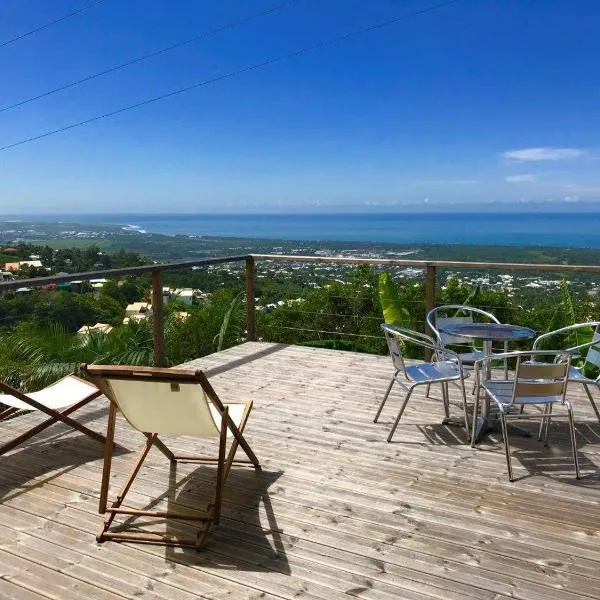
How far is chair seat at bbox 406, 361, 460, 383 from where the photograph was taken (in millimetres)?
3830

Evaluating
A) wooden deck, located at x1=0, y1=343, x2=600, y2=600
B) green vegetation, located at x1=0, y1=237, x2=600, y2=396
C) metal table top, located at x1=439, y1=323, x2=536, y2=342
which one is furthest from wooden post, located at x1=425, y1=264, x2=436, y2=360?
wooden deck, located at x1=0, y1=343, x2=600, y2=600

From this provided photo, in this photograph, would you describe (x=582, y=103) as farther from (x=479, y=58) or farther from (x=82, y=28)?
(x=82, y=28)

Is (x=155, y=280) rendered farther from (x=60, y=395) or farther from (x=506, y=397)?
(x=506, y=397)

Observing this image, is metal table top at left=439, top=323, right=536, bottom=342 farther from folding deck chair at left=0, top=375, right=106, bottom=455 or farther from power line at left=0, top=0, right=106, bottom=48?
power line at left=0, top=0, right=106, bottom=48

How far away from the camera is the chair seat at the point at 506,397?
3.28 meters

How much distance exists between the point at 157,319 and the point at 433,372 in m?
2.75

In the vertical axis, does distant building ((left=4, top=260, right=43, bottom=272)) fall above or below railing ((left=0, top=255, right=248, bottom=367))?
above

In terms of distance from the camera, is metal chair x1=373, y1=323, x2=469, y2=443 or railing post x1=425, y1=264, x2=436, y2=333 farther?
railing post x1=425, y1=264, x2=436, y2=333

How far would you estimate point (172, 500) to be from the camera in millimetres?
2939

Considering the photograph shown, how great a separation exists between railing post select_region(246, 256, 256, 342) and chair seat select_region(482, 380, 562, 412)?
3.75 m

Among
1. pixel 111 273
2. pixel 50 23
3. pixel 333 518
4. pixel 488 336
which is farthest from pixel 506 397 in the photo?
pixel 50 23

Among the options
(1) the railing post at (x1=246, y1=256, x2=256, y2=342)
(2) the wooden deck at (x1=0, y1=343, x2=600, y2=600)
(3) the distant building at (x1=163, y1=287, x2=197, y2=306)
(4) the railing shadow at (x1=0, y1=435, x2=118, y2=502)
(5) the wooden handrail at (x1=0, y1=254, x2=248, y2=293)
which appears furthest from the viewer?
(1) the railing post at (x1=246, y1=256, x2=256, y2=342)

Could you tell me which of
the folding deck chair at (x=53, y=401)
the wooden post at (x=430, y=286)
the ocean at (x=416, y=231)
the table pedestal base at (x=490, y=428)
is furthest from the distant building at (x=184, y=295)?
the ocean at (x=416, y=231)

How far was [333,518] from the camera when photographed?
2734mm
